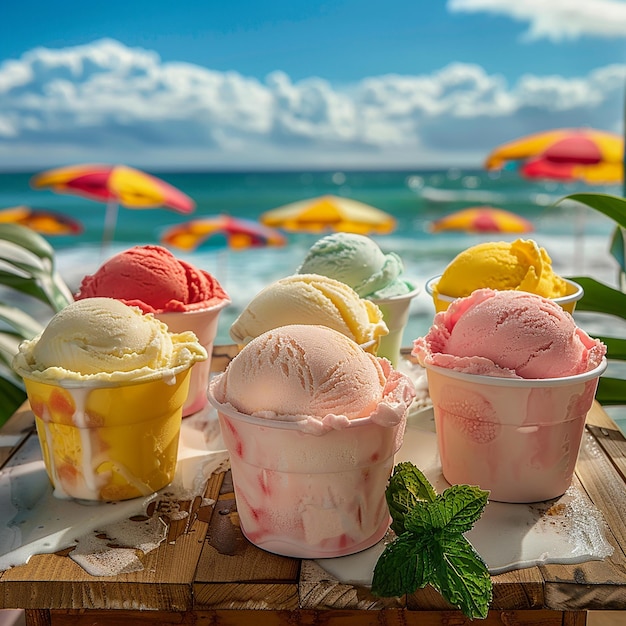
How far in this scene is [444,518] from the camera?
106cm

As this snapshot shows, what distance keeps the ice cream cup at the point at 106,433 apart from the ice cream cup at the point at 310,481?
207 mm

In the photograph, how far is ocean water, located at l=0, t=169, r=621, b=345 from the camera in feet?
36.2

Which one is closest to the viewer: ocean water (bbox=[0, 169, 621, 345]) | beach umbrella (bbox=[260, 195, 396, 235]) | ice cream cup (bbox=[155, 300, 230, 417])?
ice cream cup (bbox=[155, 300, 230, 417])

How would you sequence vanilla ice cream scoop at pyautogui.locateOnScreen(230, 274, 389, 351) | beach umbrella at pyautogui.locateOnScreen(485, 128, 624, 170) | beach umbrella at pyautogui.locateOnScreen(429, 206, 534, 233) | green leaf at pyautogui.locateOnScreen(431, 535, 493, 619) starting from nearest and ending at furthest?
green leaf at pyautogui.locateOnScreen(431, 535, 493, 619)
vanilla ice cream scoop at pyautogui.locateOnScreen(230, 274, 389, 351)
beach umbrella at pyautogui.locateOnScreen(485, 128, 624, 170)
beach umbrella at pyautogui.locateOnScreen(429, 206, 534, 233)

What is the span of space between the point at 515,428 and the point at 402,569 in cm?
38

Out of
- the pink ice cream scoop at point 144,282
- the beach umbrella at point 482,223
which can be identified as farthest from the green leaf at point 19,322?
the beach umbrella at point 482,223

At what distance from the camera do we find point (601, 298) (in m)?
1.95

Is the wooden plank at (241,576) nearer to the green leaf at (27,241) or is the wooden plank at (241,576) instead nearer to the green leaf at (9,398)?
the green leaf at (9,398)

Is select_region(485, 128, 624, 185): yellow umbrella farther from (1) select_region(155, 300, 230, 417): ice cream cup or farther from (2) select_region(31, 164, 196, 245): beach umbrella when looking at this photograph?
(1) select_region(155, 300, 230, 417): ice cream cup

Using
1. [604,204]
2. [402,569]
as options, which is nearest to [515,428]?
[402,569]

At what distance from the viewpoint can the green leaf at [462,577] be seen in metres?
0.96

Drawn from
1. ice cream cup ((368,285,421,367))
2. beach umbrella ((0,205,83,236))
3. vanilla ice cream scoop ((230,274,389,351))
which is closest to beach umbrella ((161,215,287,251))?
beach umbrella ((0,205,83,236))

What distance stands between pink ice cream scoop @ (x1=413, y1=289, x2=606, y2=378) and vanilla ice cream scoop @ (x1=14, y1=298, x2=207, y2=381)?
1.61 ft

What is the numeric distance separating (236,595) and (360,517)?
0.23 m
